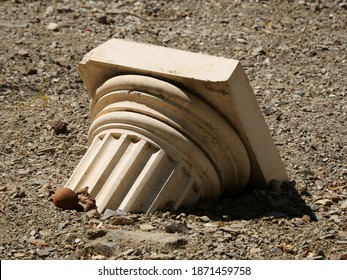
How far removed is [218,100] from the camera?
18.9ft

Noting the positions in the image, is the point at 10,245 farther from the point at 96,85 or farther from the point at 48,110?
the point at 48,110

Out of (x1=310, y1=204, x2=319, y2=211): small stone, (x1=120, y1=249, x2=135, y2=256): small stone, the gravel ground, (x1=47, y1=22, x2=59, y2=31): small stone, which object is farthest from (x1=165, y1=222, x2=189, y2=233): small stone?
(x1=47, y1=22, x2=59, y2=31): small stone

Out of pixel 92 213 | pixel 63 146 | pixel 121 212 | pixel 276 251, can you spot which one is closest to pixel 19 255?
pixel 92 213

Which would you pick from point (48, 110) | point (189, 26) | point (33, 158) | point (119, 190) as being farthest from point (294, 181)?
point (189, 26)

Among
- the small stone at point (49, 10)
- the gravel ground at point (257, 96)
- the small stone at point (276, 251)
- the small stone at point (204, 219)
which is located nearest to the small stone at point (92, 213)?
the gravel ground at point (257, 96)

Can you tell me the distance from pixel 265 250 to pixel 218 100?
3.10 feet

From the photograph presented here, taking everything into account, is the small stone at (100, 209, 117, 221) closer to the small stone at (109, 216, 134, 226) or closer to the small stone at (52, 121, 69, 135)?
the small stone at (109, 216, 134, 226)

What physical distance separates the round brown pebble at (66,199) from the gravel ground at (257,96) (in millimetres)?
53

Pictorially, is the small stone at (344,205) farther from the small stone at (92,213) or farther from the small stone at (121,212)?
the small stone at (92,213)

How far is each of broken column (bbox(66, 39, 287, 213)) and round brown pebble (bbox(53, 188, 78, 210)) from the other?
12 cm

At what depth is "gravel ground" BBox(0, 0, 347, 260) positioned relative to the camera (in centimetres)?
561

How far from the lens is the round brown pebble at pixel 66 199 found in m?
5.95

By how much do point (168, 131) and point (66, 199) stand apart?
78 cm

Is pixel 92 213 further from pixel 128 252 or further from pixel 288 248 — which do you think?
pixel 288 248
